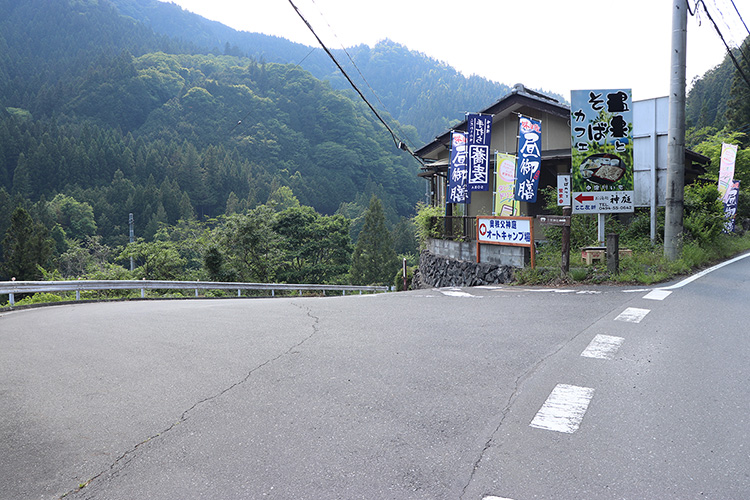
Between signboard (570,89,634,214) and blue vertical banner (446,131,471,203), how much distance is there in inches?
255

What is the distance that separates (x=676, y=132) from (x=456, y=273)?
7.53m

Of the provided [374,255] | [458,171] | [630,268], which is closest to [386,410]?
[630,268]

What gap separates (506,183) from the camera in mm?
17469

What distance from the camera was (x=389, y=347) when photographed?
18.8 feet

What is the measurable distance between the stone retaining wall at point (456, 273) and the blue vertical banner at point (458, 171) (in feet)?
7.87

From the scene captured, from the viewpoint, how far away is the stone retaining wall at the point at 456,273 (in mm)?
13734

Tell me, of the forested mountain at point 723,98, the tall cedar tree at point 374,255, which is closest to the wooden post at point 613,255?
the forested mountain at point 723,98

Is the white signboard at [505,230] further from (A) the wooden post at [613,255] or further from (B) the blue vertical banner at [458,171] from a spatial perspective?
(B) the blue vertical banner at [458,171]

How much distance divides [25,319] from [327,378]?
24.4ft

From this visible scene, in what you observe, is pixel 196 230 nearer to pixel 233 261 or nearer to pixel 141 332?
pixel 233 261

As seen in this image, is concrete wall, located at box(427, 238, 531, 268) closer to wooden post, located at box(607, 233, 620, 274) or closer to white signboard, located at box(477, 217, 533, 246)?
white signboard, located at box(477, 217, 533, 246)

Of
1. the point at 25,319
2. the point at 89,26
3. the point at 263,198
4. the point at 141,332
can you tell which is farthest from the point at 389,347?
the point at 89,26

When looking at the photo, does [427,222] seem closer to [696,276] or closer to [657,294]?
[696,276]

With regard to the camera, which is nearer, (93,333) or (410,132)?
(93,333)
